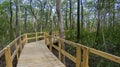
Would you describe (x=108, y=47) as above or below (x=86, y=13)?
below

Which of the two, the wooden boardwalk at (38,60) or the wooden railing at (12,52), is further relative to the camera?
the wooden boardwalk at (38,60)

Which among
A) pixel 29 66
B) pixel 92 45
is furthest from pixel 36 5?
pixel 29 66

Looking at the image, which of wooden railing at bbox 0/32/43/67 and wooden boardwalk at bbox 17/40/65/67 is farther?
wooden boardwalk at bbox 17/40/65/67

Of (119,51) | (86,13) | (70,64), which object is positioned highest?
(86,13)

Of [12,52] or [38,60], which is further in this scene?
[12,52]

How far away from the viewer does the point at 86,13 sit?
45.8m

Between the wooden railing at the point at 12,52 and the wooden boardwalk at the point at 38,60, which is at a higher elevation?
the wooden railing at the point at 12,52

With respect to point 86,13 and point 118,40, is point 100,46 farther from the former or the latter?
point 86,13

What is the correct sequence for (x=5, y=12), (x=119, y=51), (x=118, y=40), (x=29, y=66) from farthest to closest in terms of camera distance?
(x=5, y=12)
(x=118, y=40)
(x=119, y=51)
(x=29, y=66)

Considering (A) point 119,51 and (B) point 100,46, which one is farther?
(B) point 100,46

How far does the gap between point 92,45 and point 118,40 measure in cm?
211

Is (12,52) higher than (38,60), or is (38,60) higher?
(38,60)

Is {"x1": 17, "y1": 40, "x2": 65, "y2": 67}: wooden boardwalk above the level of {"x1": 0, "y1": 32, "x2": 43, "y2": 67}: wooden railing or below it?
below

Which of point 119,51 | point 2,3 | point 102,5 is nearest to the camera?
point 119,51
